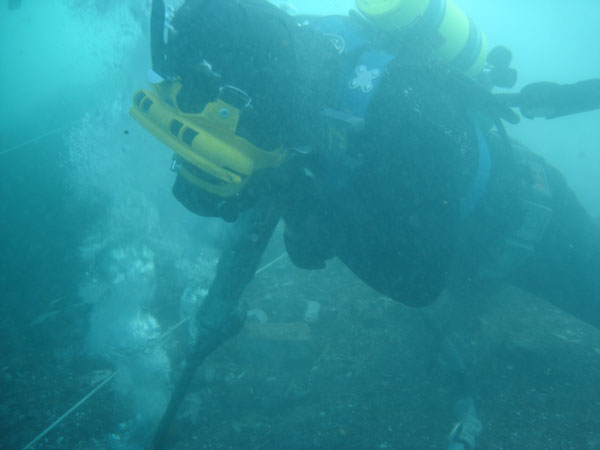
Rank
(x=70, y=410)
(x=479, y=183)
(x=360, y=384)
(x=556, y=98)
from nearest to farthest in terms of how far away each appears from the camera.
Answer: (x=479, y=183) → (x=556, y=98) → (x=360, y=384) → (x=70, y=410)

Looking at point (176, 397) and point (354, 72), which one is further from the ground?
point (354, 72)

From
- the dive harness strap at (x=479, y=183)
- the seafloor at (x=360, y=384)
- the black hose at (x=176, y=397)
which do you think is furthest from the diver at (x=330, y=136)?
the seafloor at (x=360, y=384)

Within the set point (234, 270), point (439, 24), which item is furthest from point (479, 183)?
point (234, 270)

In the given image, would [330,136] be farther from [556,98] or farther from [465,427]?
[465,427]

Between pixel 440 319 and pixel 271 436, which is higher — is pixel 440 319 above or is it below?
above

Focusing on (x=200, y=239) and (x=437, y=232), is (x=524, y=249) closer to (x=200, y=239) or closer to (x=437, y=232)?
(x=437, y=232)

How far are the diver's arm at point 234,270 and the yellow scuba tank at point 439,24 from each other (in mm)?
1296

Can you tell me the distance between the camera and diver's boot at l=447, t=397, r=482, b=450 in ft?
7.25

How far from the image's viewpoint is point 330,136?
5.14 ft

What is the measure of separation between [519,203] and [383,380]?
6.05ft

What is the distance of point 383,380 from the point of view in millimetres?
2906

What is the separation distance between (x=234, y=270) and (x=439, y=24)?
211 centimetres

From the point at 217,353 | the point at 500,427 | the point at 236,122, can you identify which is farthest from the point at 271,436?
the point at 236,122

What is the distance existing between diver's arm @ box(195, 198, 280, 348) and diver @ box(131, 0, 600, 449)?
2cm
